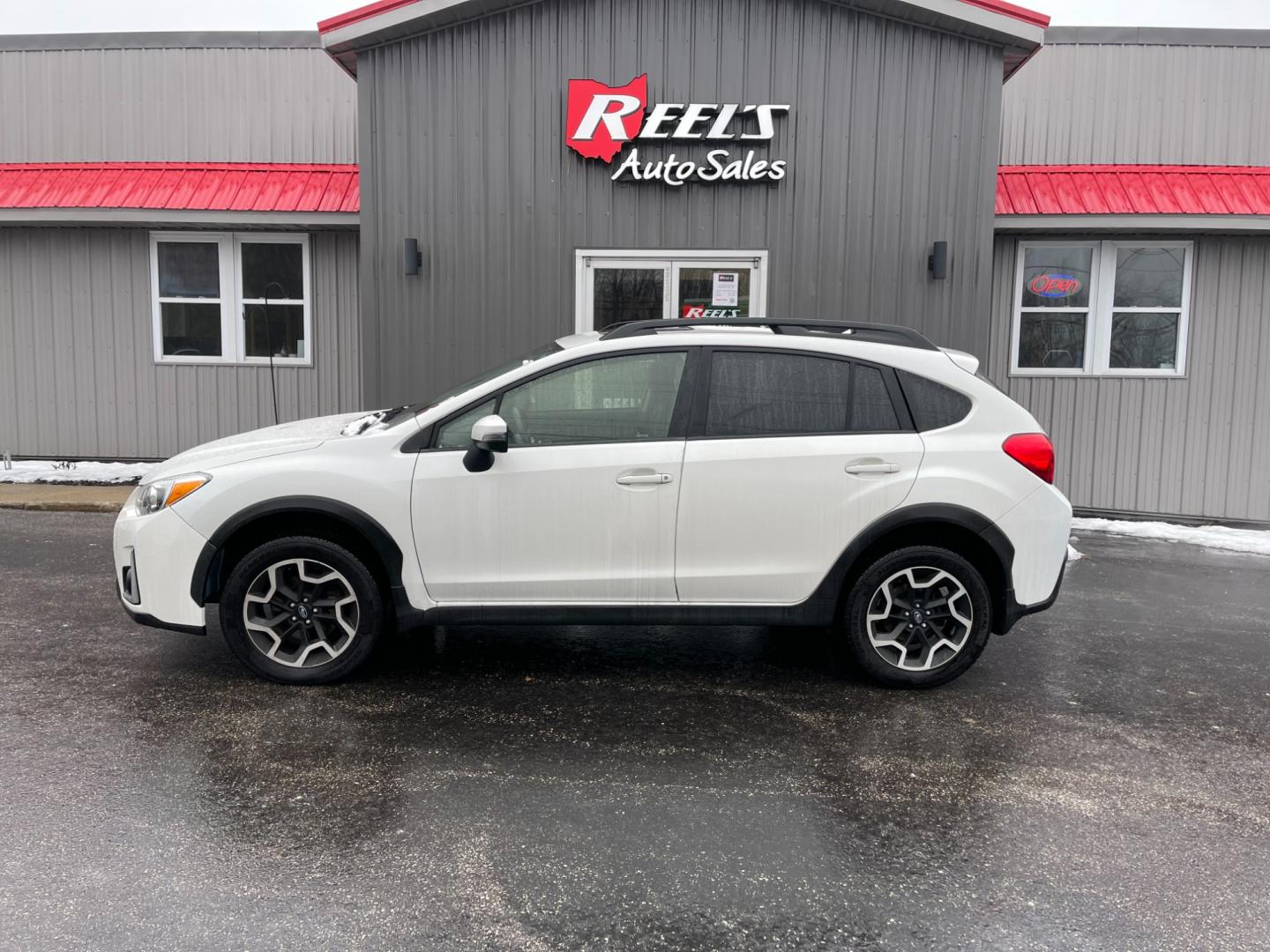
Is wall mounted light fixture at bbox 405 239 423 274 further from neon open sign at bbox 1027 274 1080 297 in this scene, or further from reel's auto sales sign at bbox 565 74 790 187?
neon open sign at bbox 1027 274 1080 297

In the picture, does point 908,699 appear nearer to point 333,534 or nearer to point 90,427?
point 333,534

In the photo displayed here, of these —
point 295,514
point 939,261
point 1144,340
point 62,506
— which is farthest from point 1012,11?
point 62,506

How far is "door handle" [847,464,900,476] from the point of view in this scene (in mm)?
5062

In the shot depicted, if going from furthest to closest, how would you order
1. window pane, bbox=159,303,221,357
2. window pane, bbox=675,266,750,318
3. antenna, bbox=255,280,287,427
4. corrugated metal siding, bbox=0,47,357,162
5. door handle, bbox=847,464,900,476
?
corrugated metal siding, bbox=0,47,357,162, window pane, bbox=159,303,221,357, antenna, bbox=255,280,287,427, window pane, bbox=675,266,750,318, door handle, bbox=847,464,900,476

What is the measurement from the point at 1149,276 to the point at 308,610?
9.47m

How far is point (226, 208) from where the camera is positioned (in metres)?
11.3

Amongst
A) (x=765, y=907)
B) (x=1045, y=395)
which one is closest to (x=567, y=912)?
(x=765, y=907)

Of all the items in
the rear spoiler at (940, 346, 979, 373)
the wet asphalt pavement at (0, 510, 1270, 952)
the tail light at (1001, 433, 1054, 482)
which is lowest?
the wet asphalt pavement at (0, 510, 1270, 952)

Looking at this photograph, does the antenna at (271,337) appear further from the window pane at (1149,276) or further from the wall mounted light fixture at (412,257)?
the window pane at (1149,276)

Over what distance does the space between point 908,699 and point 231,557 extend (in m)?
3.37

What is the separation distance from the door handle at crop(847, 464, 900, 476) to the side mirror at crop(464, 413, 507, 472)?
166 cm

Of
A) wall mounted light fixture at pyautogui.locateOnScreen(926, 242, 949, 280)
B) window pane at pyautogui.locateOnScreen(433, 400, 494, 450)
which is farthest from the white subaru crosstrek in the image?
wall mounted light fixture at pyautogui.locateOnScreen(926, 242, 949, 280)

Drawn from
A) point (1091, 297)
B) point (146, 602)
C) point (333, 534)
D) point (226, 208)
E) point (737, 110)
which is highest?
point (737, 110)

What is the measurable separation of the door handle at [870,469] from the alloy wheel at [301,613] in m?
2.46
